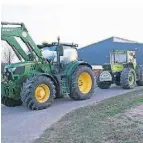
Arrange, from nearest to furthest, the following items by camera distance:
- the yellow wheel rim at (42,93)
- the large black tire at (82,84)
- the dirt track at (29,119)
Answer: the dirt track at (29,119) < the yellow wheel rim at (42,93) < the large black tire at (82,84)

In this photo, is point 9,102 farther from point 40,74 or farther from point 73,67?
point 73,67

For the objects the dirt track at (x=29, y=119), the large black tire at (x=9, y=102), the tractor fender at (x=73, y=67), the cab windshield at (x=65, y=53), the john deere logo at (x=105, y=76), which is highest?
the cab windshield at (x=65, y=53)

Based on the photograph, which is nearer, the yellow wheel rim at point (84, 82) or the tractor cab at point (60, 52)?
the tractor cab at point (60, 52)

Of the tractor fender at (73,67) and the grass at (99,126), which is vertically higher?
the tractor fender at (73,67)

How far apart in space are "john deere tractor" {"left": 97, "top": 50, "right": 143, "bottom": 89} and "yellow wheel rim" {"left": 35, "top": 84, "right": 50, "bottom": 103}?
526 cm

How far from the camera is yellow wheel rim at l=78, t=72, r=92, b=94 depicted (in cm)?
1109

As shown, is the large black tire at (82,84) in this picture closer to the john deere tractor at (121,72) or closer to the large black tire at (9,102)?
the large black tire at (9,102)

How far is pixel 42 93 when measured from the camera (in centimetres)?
937

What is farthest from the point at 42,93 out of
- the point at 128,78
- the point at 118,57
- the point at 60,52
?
the point at 118,57

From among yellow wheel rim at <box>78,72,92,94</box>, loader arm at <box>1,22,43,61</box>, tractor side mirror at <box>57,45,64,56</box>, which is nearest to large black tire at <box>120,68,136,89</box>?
yellow wheel rim at <box>78,72,92,94</box>

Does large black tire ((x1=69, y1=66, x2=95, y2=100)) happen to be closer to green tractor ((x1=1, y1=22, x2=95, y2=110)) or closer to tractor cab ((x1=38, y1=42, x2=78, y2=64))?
green tractor ((x1=1, y1=22, x2=95, y2=110))

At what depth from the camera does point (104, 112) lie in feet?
26.4

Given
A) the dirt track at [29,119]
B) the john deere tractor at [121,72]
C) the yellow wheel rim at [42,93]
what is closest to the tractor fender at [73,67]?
the dirt track at [29,119]

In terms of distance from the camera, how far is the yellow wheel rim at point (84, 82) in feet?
36.4
